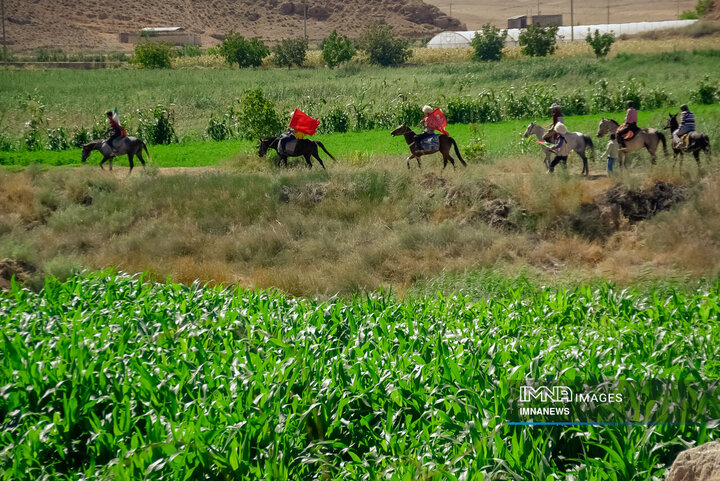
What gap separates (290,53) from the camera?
64.1 meters

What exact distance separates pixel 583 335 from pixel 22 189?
53.5 feet

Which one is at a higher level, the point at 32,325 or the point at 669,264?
the point at 32,325

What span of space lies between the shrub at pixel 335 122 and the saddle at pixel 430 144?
1097 centimetres

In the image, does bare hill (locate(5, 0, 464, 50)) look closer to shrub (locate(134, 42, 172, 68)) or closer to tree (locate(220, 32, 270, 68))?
shrub (locate(134, 42, 172, 68))

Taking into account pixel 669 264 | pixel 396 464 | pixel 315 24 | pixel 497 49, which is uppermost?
pixel 315 24

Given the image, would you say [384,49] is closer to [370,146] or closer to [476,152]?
[370,146]

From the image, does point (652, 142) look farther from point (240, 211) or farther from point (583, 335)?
point (583, 335)

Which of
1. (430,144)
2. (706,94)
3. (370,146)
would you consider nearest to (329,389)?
(430,144)

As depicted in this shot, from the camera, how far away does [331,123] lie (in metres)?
31.2

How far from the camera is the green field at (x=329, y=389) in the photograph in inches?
200

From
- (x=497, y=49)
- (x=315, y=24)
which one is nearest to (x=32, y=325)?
(x=497, y=49)

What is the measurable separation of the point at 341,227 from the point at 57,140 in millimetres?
16557

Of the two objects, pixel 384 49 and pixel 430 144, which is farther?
pixel 384 49

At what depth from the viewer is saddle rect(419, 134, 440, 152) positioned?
2058 centimetres
